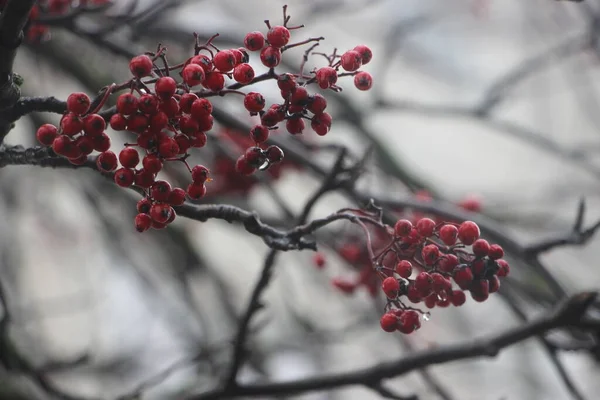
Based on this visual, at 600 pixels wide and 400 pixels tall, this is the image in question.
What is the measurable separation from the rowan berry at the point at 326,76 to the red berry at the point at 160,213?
21 centimetres

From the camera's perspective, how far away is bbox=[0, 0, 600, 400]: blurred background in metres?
1.68

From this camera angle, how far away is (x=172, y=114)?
591mm

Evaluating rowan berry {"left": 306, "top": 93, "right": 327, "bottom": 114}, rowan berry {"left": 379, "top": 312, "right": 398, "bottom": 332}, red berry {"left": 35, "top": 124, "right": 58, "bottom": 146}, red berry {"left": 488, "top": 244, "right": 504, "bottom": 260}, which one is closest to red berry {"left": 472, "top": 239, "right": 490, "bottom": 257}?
red berry {"left": 488, "top": 244, "right": 504, "bottom": 260}

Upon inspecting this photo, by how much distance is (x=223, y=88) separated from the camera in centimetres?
63

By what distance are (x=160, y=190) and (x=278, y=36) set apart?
A: 203 millimetres

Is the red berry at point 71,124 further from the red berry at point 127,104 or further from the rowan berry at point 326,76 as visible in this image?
the rowan berry at point 326,76

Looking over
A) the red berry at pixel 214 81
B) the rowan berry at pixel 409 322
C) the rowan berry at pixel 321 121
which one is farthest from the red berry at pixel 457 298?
the red berry at pixel 214 81

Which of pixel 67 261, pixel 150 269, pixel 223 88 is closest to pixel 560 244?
pixel 223 88

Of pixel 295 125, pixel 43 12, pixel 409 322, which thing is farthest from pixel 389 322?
pixel 43 12

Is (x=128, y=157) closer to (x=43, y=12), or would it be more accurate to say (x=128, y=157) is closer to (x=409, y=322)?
(x=409, y=322)

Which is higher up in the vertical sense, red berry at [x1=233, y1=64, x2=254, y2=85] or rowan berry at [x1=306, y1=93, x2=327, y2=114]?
red berry at [x1=233, y1=64, x2=254, y2=85]

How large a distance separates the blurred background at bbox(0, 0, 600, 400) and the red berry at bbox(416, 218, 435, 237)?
49 centimetres

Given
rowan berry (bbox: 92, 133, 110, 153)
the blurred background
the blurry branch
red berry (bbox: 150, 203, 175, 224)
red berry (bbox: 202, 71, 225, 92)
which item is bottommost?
the blurred background

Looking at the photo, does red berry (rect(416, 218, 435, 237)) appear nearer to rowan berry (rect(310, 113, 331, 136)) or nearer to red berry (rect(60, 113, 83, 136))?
rowan berry (rect(310, 113, 331, 136))
